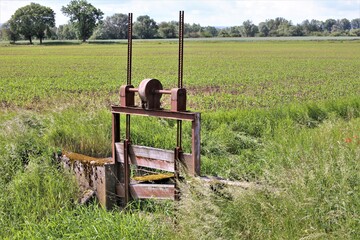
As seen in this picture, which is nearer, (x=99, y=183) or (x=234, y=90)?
(x=99, y=183)

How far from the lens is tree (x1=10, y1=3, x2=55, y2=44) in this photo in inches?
4656

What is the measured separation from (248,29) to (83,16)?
142ft

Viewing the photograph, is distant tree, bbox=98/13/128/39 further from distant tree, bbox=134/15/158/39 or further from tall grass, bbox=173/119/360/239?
tall grass, bbox=173/119/360/239

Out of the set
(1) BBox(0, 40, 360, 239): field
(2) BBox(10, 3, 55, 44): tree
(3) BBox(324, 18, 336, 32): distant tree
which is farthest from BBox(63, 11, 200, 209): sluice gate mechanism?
(3) BBox(324, 18, 336, 32): distant tree

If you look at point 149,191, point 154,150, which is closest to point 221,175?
point 149,191

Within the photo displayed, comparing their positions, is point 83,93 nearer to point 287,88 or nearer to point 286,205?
point 287,88

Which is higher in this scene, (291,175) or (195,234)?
(291,175)

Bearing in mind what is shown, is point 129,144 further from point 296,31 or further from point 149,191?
point 296,31

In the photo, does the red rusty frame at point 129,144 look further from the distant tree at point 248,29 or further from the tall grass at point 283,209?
the distant tree at point 248,29

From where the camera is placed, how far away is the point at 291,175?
5516 millimetres

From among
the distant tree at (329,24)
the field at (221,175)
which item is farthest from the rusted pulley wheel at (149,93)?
the distant tree at (329,24)

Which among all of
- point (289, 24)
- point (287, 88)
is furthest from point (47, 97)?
point (289, 24)

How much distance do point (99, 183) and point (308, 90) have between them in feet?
48.1

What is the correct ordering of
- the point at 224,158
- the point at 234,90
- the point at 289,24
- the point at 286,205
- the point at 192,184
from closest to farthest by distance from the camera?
the point at 286,205, the point at 192,184, the point at 224,158, the point at 234,90, the point at 289,24
